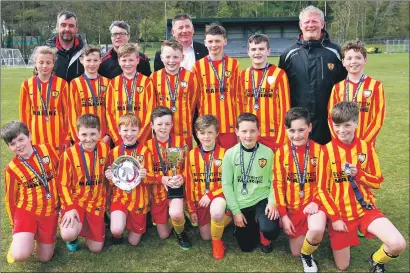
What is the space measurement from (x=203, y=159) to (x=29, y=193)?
5.21ft

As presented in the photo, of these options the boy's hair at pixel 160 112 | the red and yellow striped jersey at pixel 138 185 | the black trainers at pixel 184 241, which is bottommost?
the black trainers at pixel 184 241

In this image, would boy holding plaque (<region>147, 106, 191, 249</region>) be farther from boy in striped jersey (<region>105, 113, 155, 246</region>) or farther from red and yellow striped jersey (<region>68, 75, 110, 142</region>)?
red and yellow striped jersey (<region>68, 75, 110, 142</region>)

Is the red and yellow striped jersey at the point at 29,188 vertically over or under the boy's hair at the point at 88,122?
under

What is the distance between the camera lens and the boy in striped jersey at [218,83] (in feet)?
14.6

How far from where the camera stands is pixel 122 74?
4.51m

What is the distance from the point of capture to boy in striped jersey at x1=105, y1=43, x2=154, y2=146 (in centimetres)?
438

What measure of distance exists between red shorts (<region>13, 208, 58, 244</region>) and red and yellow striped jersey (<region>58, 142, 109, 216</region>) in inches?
7.8

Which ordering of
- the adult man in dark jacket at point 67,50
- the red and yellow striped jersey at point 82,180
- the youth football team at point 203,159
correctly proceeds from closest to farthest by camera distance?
the youth football team at point 203,159 < the red and yellow striped jersey at point 82,180 < the adult man in dark jacket at point 67,50

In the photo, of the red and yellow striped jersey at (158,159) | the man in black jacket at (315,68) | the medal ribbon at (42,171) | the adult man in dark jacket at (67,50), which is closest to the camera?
the medal ribbon at (42,171)

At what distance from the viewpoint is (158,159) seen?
4.03 m

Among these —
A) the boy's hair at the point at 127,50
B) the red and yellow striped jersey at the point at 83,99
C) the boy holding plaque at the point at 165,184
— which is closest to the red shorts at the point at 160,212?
the boy holding plaque at the point at 165,184

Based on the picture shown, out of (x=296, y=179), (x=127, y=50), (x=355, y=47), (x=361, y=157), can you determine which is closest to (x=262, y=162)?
(x=296, y=179)

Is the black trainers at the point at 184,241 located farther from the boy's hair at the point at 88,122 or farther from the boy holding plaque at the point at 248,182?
the boy's hair at the point at 88,122

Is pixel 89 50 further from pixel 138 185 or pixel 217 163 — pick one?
pixel 217 163
